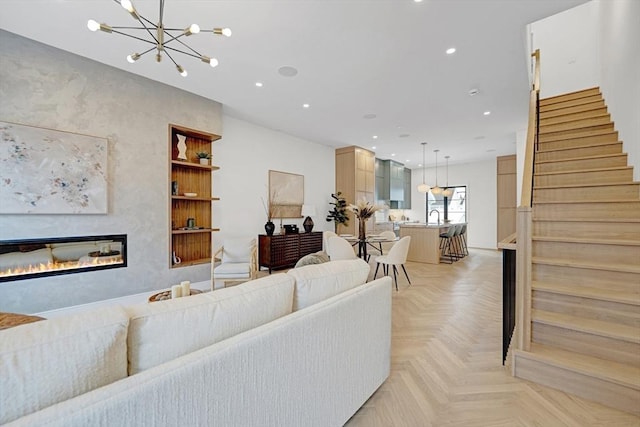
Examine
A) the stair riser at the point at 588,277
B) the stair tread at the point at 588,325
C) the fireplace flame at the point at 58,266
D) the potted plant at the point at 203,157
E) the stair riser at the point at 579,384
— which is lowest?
the stair riser at the point at 579,384

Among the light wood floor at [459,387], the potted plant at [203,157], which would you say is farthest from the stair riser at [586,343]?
the potted plant at [203,157]

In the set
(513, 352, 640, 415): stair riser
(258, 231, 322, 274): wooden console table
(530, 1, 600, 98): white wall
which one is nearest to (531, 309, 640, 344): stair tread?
(513, 352, 640, 415): stair riser

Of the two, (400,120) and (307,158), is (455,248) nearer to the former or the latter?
(400,120)

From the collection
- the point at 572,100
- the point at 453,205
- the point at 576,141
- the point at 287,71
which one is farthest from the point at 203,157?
the point at 453,205

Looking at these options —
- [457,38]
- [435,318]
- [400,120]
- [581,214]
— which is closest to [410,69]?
[457,38]

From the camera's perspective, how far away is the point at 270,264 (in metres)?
5.35

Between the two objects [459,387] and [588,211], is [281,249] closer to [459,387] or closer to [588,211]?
[459,387]

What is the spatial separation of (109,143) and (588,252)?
5151 millimetres

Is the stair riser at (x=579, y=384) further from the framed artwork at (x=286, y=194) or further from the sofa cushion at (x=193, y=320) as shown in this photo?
the framed artwork at (x=286, y=194)

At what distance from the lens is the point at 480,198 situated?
9.59 metres

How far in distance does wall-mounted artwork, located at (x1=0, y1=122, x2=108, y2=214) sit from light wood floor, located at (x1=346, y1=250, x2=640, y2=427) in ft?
12.1

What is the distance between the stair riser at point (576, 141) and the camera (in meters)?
3.46

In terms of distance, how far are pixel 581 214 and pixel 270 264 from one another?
14.8 feet

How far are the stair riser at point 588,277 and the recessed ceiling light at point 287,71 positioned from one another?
11.1 ft
